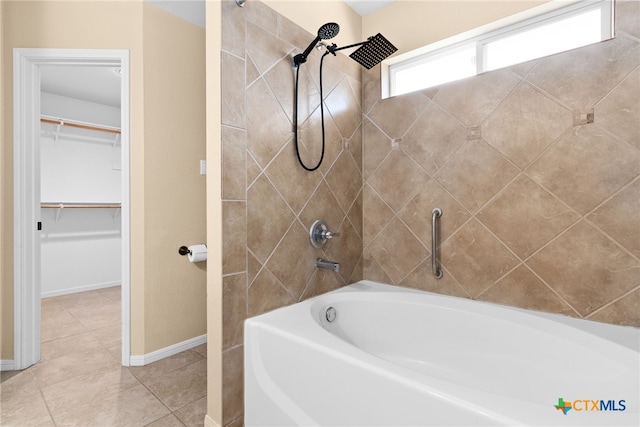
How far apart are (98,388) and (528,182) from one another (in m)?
2.62

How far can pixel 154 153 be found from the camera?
2137mm

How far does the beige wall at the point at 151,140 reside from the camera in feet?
6.56

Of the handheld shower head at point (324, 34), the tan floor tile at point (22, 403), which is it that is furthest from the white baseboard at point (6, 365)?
the handheld shower head at point (324, 34)

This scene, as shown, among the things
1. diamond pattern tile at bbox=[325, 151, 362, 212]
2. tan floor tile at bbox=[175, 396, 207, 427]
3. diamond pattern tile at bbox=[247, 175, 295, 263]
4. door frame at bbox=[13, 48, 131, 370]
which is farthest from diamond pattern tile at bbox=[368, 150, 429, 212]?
door frame at bbox=[13, 48, 131, 370]

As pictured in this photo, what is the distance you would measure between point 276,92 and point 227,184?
560 millimetres

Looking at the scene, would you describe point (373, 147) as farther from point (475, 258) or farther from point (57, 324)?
point (57, 324)

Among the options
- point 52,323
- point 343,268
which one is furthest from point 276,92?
point 52,323

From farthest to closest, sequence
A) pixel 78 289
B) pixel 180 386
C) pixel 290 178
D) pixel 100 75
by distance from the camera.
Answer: pixel 78 289 → pixel 100 75 → pixel 180 386 → pixel 290 178

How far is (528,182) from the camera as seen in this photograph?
1.50 m

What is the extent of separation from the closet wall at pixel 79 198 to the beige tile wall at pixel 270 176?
11.4 feet

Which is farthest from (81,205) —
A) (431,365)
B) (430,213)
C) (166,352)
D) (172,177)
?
(431,365)

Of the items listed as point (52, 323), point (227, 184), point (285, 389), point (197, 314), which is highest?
point (227, 184)

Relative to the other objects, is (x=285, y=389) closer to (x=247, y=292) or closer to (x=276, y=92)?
(x=247, y=292)

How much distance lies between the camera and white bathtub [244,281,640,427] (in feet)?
2.56
